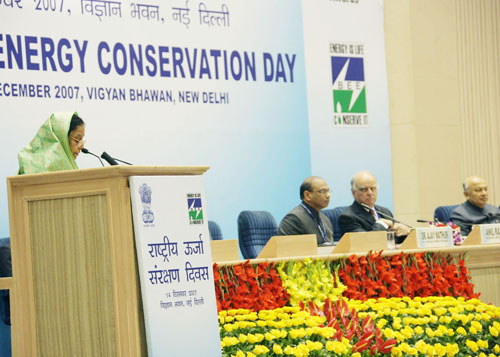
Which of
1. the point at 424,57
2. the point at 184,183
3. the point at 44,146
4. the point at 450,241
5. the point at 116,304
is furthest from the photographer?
the point at 424,57

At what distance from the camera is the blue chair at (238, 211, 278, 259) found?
5.35m

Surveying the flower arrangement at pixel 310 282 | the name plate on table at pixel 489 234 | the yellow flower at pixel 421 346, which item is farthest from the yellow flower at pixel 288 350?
the name plate on table at pixel 489 234

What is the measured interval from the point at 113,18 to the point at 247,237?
1.75 metres

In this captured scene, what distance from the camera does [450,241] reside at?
456 cm

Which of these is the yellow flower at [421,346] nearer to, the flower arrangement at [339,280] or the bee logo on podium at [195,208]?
the flower arrangement at [339,280]

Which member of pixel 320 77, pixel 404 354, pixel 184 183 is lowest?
pixel 404 354

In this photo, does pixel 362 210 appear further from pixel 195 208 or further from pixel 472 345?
pixel 195 208

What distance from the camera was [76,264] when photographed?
94.0 inches

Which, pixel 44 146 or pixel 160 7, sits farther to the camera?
pixel 160 7

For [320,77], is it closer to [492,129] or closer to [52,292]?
[492,129]

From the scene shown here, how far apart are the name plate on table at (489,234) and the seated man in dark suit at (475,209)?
4.80 ft

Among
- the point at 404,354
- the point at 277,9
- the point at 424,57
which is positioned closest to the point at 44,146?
the point at 404,354

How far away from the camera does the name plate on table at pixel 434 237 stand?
14.4ft

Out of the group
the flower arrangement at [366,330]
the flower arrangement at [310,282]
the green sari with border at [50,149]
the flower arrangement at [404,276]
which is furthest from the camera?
Answer: the flower arrangement at [404,276]
